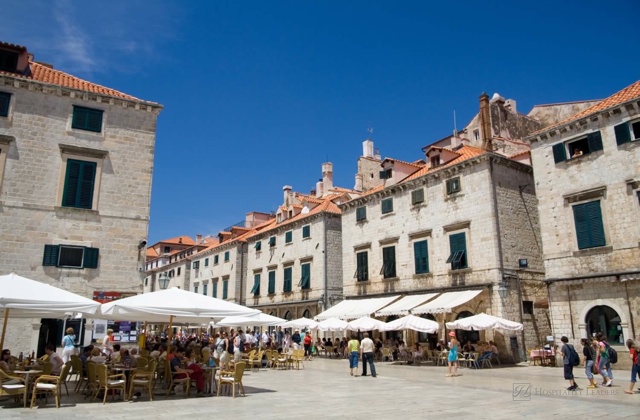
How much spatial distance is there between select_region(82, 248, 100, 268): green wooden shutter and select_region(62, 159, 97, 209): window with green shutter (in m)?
1.77

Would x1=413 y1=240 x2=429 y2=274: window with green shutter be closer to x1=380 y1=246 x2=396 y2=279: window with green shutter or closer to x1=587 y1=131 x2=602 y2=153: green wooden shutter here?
x1=380 y1=246 x2=396 y2=279: window with green shutter

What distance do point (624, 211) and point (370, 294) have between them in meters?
14.3

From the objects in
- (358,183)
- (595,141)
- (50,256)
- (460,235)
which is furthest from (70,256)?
(358,183)

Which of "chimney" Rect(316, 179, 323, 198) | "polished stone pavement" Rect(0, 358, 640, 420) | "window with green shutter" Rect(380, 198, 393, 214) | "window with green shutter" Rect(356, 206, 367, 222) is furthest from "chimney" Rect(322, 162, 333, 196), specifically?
"polished stone pavement" Rect(0, 358, 640, 420)

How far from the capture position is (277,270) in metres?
37.7

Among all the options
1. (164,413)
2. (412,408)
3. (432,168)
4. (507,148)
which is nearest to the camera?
(164,413)

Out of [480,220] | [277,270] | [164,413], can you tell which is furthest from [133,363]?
[277,270]

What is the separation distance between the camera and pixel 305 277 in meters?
34.1

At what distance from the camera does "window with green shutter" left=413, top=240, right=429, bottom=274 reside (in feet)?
84.2

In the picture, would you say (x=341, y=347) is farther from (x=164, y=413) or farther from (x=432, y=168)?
(x=164, y=413)

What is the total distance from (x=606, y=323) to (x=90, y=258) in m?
19.8

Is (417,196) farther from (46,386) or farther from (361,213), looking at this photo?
(46,386)

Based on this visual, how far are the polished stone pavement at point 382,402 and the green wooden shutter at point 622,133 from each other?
859cm

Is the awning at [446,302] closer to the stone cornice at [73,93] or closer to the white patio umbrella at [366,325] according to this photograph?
the white patio umbrella at [366,325]
